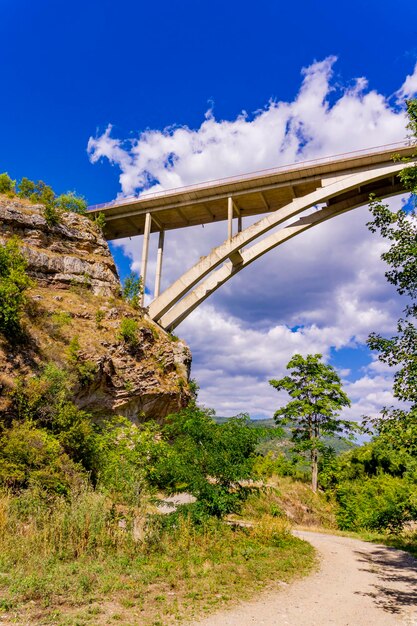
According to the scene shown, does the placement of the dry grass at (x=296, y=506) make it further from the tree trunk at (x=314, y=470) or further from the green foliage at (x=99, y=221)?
the green foliage at (x=99, y=221)

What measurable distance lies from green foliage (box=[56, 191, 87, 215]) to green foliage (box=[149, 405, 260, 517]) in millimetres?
21609

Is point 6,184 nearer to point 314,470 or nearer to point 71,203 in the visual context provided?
point 71,203

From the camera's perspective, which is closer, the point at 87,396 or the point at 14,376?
the point at 14,376

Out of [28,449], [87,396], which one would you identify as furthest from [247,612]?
[87,396]

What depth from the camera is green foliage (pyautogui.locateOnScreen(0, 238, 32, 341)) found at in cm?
A: 1427

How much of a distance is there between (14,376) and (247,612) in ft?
35.8

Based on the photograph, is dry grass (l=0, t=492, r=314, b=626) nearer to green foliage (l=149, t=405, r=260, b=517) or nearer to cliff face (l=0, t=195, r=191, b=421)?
green foliage (l=149, t=405, r=260, b=517)

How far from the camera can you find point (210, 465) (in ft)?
28.9

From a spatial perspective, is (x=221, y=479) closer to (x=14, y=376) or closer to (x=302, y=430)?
(x=14, y=376)

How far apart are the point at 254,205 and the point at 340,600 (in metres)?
24.3

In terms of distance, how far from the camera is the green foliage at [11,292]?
14273 mm

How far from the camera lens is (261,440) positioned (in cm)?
998

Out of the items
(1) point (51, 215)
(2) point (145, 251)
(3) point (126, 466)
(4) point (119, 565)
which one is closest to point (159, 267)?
(2) point (145, 251)

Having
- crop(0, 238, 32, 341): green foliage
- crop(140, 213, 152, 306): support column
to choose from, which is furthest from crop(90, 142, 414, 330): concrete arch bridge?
crop(0, 238, 32, 341): green foliage
